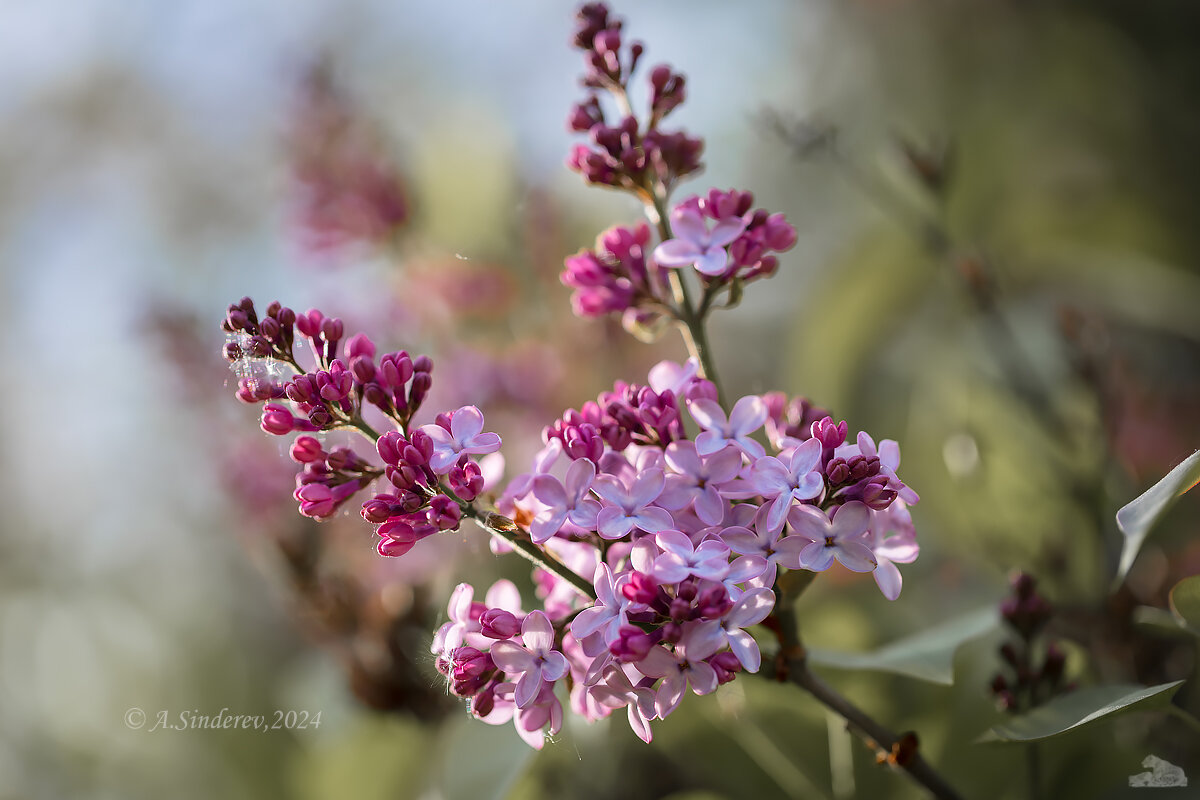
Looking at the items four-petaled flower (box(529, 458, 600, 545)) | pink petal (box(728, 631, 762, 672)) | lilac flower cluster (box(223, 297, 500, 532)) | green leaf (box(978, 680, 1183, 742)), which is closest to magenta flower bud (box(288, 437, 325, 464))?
lilac flower cluster (box(223, 297, 500, 532))

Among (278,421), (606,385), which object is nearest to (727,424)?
(278,421)

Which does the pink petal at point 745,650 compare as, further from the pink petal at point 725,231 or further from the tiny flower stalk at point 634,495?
the pink petal at point 725,231

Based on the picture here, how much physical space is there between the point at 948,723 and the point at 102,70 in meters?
2.50

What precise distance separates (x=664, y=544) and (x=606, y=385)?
2.36 ft

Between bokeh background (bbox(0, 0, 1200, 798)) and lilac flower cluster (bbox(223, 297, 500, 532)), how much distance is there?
0.04m

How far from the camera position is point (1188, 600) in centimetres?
46

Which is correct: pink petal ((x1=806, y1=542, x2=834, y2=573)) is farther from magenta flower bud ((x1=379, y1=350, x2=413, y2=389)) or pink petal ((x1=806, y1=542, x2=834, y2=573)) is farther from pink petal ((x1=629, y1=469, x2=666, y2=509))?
magenta flower bud ((x1=379, y1=350, x2=413, y2=389))

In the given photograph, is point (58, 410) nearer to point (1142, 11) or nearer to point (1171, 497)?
point (1171, 497)

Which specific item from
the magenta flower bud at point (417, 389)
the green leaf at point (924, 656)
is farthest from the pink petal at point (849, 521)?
the magenta flower bud at point (417, 389)

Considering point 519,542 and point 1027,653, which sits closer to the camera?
point 519,542

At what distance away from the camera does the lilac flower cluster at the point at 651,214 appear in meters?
0.48

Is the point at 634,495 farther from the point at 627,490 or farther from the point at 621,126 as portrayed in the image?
the point at 621,126

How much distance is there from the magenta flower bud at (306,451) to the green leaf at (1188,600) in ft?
1.41

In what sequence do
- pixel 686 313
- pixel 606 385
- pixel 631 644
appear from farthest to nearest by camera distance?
pixel 606 385 → pixel 686 313 → pixel 631 644
